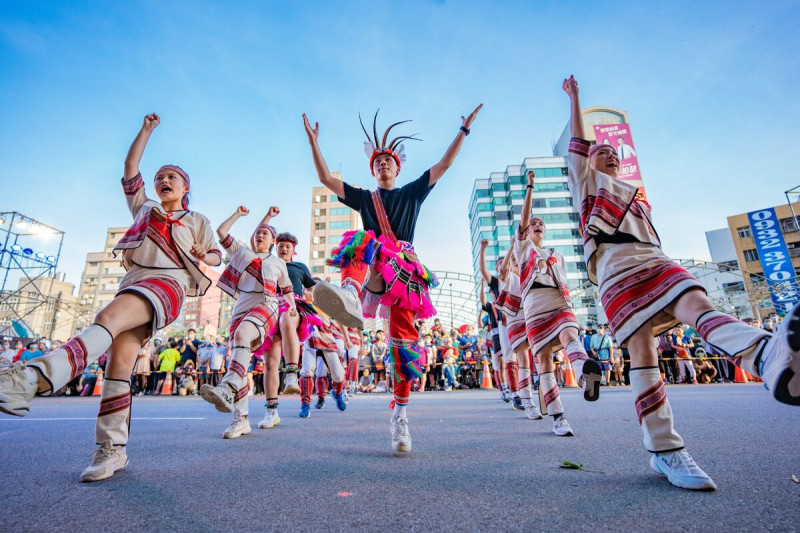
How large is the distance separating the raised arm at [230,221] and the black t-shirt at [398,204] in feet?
4.81

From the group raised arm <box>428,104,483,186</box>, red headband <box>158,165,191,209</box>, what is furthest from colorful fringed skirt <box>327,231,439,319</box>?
red headband <box>158,165,191,209</box>

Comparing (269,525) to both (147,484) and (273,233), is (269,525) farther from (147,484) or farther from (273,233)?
(273,233)

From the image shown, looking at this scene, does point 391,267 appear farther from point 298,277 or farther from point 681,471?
point 298,277

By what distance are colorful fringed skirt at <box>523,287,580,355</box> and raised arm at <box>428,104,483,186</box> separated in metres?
1.65

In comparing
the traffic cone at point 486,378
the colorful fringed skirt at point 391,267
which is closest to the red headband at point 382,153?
the colorful fringed skirt at point 391,267

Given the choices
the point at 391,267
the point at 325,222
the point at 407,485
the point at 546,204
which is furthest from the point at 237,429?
the point at 325,222

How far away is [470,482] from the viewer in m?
1.87

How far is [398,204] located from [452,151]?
0.61 meters

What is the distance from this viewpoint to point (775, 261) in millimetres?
23203

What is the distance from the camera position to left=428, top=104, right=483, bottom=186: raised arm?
10.6ft

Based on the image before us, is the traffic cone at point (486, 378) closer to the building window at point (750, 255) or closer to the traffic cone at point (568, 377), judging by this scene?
the traffic cone at point (568, 377)

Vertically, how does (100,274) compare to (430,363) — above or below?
above

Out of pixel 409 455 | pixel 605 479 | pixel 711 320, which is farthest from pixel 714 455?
pixel 409 455

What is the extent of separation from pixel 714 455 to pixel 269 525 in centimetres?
241
